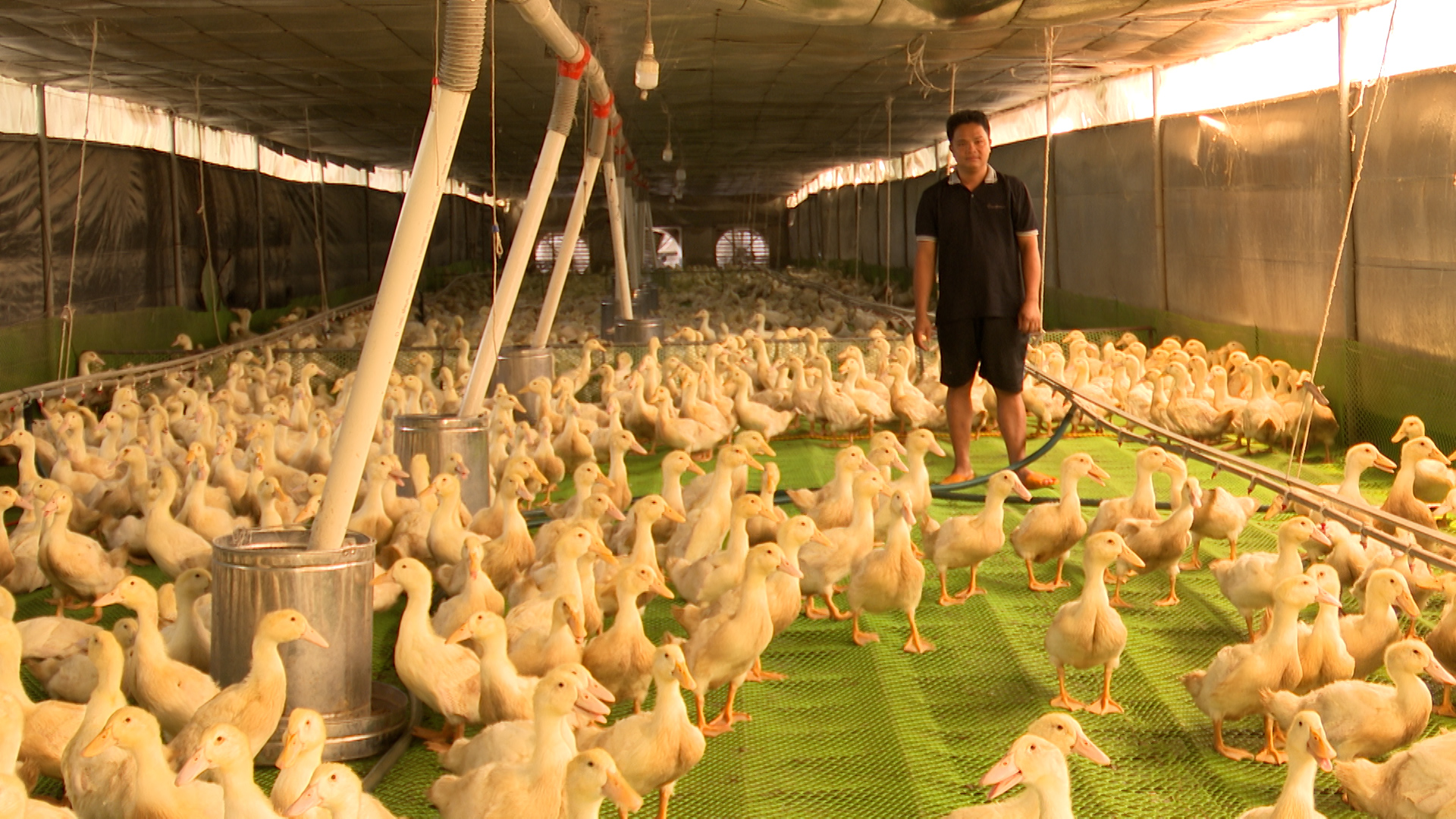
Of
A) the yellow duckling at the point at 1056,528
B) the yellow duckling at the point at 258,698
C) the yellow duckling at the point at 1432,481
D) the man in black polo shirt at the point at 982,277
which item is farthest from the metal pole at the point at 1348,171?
the yellow duckling at the point at 258,698

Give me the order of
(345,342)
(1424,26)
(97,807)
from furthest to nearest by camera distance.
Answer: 1. (345,342)
2. (1424,26)
3. (97,807)

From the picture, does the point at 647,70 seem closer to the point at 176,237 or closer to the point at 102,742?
the point at 102,742

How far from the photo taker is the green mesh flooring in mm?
3934

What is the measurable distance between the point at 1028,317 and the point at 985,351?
0.34 m

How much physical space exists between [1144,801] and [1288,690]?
0.62 meters

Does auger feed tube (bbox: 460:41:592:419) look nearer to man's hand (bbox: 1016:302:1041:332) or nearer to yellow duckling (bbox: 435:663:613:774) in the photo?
man's hand (bbox: 1016:302:1041:332)

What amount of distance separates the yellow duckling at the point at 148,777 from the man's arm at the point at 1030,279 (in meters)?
5.01

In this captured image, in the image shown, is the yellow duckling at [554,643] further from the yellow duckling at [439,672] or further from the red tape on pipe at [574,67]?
the red tape on pipe at [574,67]

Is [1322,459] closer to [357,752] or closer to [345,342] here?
[357,752]

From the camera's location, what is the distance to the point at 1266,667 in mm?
4070

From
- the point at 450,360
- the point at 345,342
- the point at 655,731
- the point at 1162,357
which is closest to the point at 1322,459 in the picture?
the point at 1162,357

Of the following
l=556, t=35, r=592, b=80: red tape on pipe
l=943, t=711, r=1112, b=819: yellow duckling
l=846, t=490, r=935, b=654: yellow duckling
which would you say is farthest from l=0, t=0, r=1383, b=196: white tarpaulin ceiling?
l=943, t=711, r=1112, b=819: yellow duckling

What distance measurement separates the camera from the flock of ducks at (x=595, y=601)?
3.45 meters

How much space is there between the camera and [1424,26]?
8.40 metres
